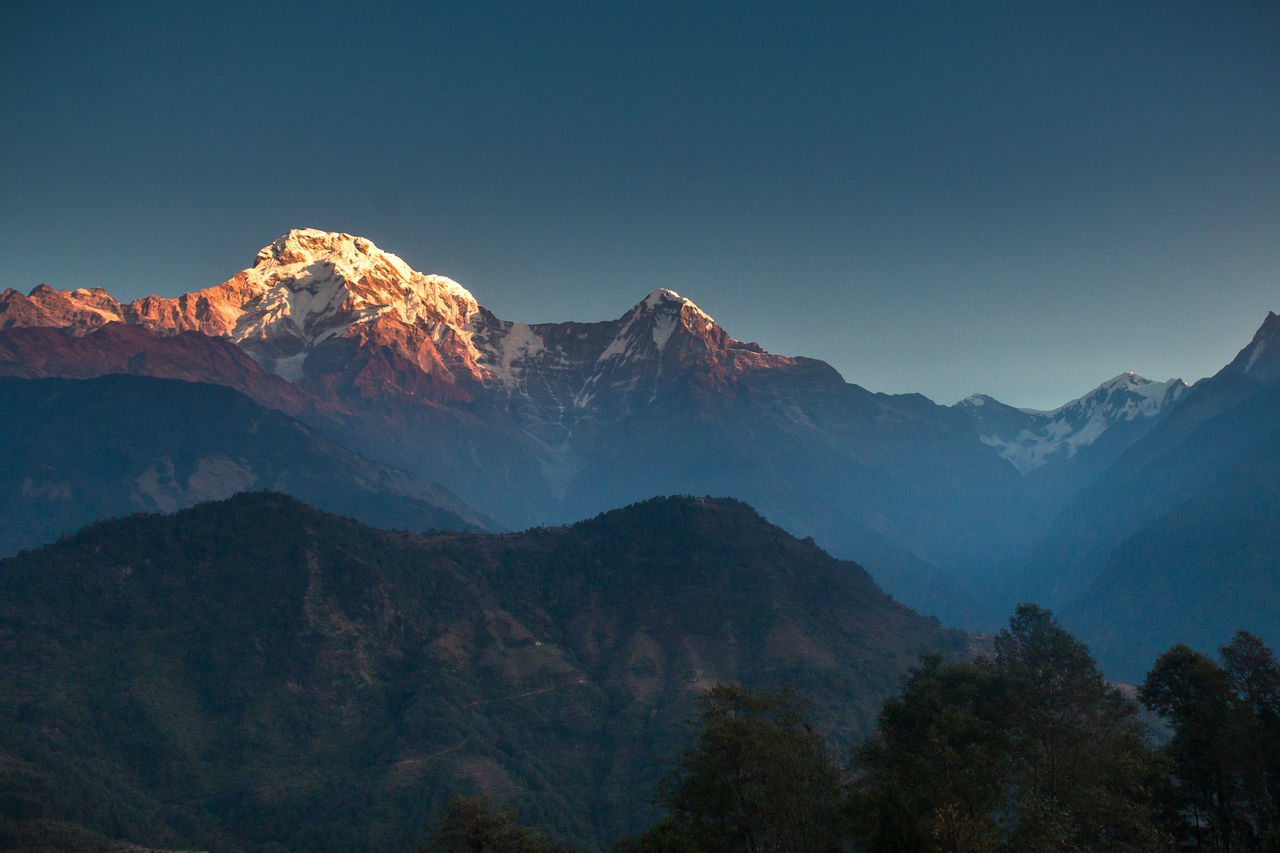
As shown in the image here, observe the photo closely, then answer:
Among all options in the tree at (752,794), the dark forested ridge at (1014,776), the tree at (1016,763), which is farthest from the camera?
the tree at (752,794)

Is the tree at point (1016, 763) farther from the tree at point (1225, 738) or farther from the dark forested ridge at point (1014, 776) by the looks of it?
the tree at point (1225, 738)

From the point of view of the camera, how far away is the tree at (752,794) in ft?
234

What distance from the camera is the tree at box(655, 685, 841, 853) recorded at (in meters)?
71.4

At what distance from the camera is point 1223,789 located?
71438 millimetres

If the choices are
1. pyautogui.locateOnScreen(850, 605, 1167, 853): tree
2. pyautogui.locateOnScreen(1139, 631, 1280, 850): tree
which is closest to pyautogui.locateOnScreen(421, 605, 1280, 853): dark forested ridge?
pyautogui.locateOnScreen(1139, 631, 1280, 850): tree

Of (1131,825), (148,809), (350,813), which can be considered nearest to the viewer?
(1131,825)

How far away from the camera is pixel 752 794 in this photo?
238 ft

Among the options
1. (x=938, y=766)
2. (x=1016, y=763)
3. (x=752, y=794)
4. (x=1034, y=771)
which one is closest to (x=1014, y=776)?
(x=1016, y=763)

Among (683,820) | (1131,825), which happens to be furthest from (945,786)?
(683,820)

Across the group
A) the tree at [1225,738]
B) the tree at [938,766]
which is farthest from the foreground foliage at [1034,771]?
the tree at [938,766]

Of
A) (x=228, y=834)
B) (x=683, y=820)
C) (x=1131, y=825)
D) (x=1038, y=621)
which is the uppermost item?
(x=1038, y=621)

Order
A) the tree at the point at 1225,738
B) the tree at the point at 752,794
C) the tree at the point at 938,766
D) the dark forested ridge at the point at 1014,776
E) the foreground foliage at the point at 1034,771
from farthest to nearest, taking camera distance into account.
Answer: the tree at the point at 752,794 → the tree at the point at 1225,738 → the dark forested ridge at the point at 1014,776 → the foreground foliage at the point at 1034,771 → the tree at the point at 938,766

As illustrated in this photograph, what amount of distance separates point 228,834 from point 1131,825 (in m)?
204

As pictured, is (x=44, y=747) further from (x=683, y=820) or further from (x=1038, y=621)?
(x=1038, y=621)
